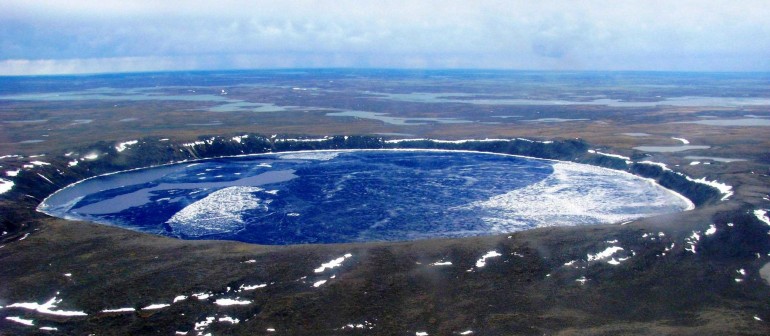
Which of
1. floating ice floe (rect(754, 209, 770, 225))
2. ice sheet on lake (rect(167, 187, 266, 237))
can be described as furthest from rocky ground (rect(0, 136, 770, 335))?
ice sheet on lake (rect(167, 187, 266, 237))

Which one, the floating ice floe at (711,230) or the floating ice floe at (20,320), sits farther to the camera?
the floating ice floe at (711,230)

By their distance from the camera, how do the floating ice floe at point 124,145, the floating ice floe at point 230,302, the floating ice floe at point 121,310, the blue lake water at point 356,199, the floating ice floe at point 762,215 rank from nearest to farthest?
the floating ice floe at point 121,310 → the floating ice floe at point 230,302 → the floating ice floe at point 762,215 → the blue lake water at point 356,199 → the floating ice floe at point 124,145

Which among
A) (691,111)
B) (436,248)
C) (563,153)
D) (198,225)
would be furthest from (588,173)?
(691,111)

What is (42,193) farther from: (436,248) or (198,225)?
(436,248)

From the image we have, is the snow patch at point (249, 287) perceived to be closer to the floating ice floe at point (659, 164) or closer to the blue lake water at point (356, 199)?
the blue lake water at point (356, 199)

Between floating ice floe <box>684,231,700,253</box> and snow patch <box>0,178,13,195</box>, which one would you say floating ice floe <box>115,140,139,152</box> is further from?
floating ice floe <box>684,231,700,253</box>

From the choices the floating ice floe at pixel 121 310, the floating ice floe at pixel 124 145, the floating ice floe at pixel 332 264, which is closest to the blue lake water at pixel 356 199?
the floating ice floe at pixel 124 145
